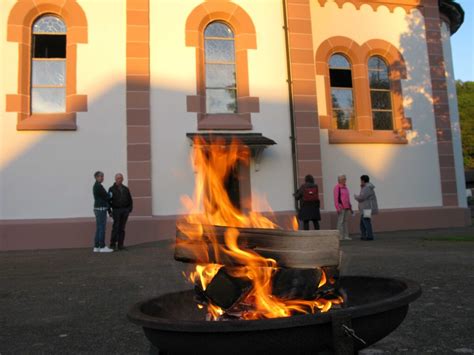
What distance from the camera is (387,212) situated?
12.9 meters

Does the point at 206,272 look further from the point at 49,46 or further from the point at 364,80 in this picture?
the point at 364,80

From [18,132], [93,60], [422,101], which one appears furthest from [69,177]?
[422,101]

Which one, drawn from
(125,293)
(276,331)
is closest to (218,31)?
(125,293)

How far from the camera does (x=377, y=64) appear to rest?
1399 centimetres

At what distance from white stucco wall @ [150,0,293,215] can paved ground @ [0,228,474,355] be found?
7.37 feet

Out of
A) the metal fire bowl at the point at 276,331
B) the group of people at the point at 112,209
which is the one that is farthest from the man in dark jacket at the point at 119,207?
the metal fire bowl at the point at 276,331

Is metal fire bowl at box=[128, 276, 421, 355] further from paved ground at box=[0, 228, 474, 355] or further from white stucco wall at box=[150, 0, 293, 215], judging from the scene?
white stucco wall at box=[150, 0, 293, 215]

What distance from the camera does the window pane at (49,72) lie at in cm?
1132

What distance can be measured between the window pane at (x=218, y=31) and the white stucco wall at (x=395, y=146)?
277cm

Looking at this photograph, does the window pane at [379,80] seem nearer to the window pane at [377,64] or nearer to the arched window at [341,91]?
the window pane at [377,64]

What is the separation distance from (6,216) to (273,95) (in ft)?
23.8

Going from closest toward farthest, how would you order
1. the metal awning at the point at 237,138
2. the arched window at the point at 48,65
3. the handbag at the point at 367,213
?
1. the handbag at the point at 367,213
2. the metal awning at the point at 237,138
3. the arched window at the point at 48,65

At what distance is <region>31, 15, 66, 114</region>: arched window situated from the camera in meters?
11.2

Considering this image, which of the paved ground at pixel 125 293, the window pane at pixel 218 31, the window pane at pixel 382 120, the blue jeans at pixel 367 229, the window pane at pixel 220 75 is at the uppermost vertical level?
the window pane at pixel 218 31
